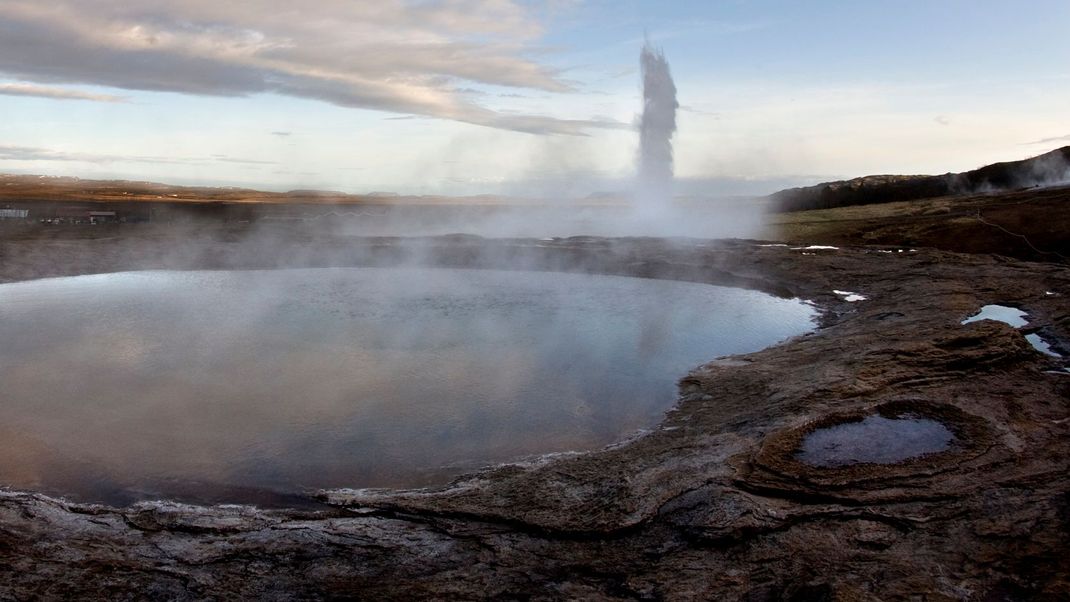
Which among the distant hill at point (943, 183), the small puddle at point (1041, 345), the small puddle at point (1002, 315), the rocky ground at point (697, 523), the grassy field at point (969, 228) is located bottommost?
the rocky ground at point (697, 523)

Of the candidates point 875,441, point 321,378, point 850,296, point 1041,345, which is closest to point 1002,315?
point 1041,345

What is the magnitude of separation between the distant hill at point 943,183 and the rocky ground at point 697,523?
38.3m

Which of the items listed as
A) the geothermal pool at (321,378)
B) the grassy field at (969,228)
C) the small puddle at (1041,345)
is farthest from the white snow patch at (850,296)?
the grassy field at (969,228)

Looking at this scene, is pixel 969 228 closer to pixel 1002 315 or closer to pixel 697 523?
pixel 1002 315

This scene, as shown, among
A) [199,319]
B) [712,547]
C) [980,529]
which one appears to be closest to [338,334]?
[199,319]

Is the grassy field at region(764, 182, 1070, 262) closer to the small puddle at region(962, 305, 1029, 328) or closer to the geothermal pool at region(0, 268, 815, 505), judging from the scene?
the small puddle at region(962, 305, 1029, 328)

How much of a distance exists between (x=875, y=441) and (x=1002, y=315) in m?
7.39

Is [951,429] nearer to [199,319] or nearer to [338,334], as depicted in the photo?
[338,334]

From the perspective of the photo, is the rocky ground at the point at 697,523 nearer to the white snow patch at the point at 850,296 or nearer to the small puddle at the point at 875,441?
the small puddle at the point at 875,441

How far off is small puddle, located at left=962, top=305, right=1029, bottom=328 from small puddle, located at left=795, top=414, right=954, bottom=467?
534cm

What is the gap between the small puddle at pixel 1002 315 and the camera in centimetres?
1081

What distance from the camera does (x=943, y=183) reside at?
141 ft

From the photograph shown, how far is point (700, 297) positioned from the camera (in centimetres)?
1557

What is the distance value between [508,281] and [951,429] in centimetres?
1286
